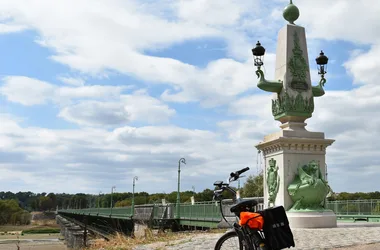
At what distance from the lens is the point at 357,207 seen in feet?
73.5

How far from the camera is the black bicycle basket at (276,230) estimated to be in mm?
5992

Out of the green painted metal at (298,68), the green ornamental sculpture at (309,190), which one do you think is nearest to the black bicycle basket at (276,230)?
the green ornamental sculpture at (309,190)

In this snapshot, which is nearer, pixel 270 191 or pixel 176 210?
pixel 270 191

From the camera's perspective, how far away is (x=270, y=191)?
47.5ft

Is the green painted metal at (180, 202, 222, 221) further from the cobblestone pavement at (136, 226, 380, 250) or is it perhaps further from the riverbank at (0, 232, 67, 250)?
the riverbank at (0, 232, 67, 250)

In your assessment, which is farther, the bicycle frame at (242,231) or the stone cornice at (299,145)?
the stone cornice at (299,145)

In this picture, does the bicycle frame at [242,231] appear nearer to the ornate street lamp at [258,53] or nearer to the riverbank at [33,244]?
the ornate street lamp at [258,53]

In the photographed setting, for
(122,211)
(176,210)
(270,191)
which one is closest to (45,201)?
(122,211)

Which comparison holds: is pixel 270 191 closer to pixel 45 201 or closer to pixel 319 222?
pixel 319 222

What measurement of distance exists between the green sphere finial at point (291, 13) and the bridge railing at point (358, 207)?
1043 cm

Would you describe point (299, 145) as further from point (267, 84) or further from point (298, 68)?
point (298, 68)

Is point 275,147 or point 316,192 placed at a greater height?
point 275,147

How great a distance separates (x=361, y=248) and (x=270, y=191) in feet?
20.3

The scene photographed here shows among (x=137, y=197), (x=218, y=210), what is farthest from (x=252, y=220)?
(x=137, y=197)
